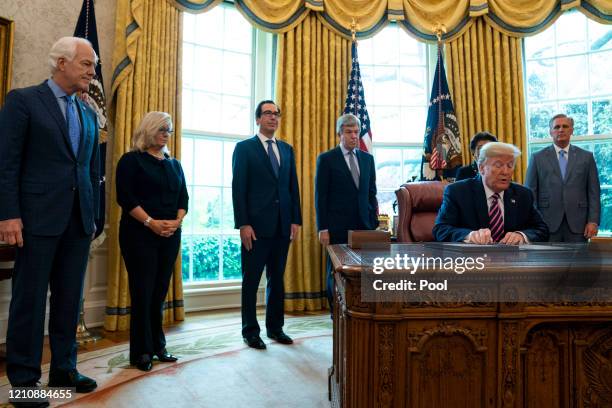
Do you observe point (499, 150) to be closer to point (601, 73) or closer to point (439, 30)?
point (439, 30)

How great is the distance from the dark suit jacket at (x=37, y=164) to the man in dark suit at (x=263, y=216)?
1.08 metres

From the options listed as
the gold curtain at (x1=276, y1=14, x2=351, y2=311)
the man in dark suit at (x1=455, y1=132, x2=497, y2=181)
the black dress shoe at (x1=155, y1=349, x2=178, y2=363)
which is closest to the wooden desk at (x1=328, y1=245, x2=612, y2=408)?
the black dress shoe at (x1=155, y1=349, x2=178, y2=363)

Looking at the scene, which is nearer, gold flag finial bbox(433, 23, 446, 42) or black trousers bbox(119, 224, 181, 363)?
black trousers bbox(119, 224, 181, 363)

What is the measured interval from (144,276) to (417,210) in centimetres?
175

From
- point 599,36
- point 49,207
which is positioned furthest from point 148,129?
point 599,36

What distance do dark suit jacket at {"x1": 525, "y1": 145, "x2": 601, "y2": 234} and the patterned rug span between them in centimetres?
198

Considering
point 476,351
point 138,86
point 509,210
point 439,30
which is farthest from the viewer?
point 439,30

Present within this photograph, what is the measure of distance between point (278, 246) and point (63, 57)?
5.41 feet

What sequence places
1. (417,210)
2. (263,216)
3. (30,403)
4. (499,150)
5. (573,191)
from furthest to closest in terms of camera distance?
(573,191) → (417,210) → (263,216) → (499,150) → (30,403)

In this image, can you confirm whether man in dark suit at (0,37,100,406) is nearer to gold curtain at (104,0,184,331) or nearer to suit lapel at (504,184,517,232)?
gold curtain at (104,0,184,331)

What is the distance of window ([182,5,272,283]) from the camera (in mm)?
4297

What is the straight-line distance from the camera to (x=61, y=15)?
3.43 meters

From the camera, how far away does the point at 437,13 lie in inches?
186

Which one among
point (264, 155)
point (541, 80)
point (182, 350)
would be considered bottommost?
point (182, 350)
